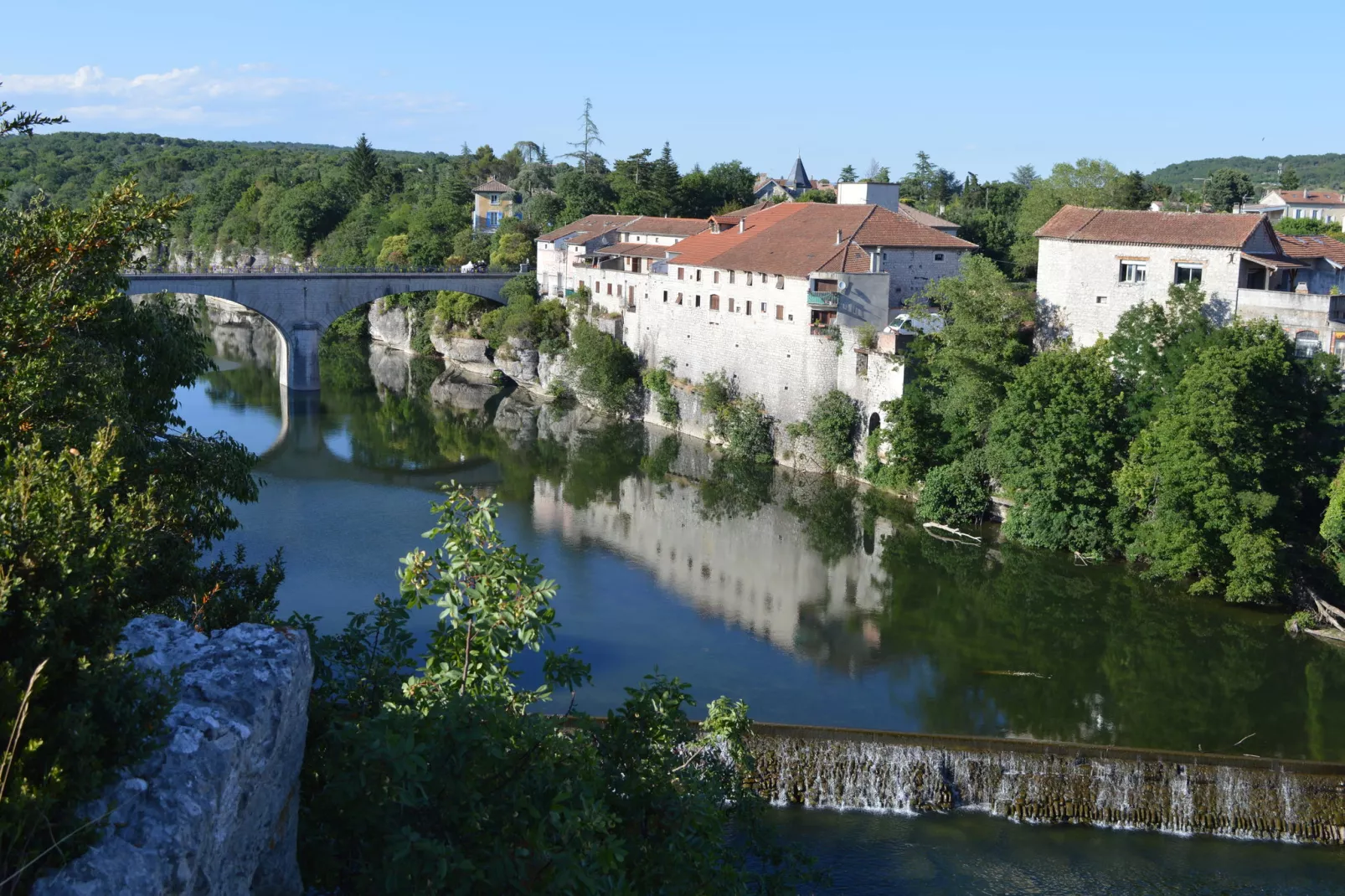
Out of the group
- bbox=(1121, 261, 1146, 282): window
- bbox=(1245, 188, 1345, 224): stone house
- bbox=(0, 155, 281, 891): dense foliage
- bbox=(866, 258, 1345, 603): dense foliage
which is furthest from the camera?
bbox=(1245, 188, 1345, 224): stone house

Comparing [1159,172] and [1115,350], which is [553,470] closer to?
[1115,350]

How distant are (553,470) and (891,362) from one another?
35.1 ft

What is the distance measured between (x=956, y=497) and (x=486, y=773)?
80.3 ft

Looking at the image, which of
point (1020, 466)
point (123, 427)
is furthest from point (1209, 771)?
point (123, 427)

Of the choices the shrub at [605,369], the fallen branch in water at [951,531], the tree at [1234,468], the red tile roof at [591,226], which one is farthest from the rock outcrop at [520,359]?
the tree at [1234,468]

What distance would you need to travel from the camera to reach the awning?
29.2 m

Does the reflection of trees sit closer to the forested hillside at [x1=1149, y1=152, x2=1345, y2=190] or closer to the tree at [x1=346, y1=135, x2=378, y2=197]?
the tree at [x1=346, y1=135, x2=378, y2=197]

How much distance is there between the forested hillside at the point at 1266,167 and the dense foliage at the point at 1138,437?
145 m

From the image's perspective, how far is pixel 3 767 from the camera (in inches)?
215

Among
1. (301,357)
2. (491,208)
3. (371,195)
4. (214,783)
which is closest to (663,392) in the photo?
(301,357)

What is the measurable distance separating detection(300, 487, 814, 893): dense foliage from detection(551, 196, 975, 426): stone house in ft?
86.1

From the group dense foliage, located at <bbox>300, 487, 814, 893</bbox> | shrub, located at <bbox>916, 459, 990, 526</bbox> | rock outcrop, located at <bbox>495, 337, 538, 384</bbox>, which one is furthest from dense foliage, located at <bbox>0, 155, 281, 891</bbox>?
rock outcrop, located at <bbox>495, 337, 538, 384</bbox>

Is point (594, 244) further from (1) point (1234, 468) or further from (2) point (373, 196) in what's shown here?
(2) point (373, 196)

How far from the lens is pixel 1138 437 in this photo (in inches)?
1100
